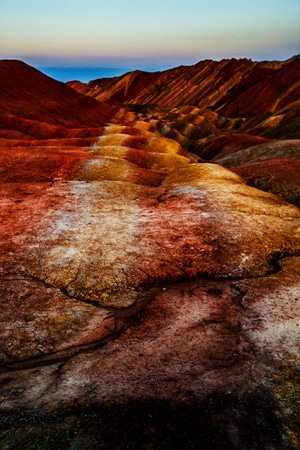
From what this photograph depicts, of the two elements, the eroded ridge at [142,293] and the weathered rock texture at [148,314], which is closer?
the weathered rock texture at [148,314]

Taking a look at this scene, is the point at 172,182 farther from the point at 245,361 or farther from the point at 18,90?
the point at 18,90

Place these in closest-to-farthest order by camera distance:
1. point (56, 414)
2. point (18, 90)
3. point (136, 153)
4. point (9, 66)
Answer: point (56, 414), point (136, 153), point (18, 90), point (9, 66)

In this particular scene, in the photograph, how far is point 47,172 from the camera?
127ft

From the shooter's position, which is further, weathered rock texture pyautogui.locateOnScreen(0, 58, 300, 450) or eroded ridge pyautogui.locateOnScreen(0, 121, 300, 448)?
eroded ridge pyautogui.locateOnScreen(0, 121, 300, 448)

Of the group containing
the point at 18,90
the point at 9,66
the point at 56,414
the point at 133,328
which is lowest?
the point at 133,328

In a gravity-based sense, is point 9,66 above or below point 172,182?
above

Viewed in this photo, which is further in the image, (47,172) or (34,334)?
(47,172)

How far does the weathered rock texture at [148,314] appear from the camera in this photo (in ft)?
32.0

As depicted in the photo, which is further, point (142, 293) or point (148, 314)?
point (142, 293)

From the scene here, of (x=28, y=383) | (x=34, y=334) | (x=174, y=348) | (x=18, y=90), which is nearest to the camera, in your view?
(x=28, y=383)

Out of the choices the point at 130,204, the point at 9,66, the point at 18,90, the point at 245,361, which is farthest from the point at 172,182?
the point at 9,66

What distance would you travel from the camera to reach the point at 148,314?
651 inches

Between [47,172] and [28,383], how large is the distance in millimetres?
29698

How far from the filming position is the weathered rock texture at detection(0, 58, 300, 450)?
975cm
